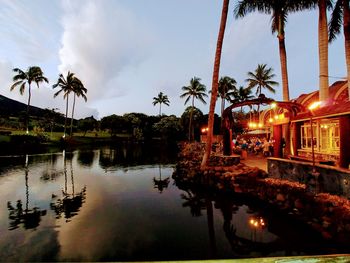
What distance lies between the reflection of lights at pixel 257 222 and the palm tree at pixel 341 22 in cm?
1108

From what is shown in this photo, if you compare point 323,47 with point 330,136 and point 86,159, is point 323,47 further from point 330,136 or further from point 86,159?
point 86,159

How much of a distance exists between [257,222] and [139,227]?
15.3 feet

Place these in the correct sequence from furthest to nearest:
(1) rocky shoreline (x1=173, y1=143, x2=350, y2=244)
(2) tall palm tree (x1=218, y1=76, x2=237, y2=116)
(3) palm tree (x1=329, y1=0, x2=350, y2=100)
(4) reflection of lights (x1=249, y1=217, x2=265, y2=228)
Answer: (2) tall palm tree (x1=218, y1=76, x2=237, y2=116) < (3) palm tree (x1=329, y1=0, x2=350, y2=100) < (4) reflection of lights (x1=249, y1=217, x2=265, y2=228) < (1) rocky shoreline (x1=173, y1=143, x2=350, y2=244)

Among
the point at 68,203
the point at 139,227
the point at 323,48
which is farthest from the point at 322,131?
the point at 68,203

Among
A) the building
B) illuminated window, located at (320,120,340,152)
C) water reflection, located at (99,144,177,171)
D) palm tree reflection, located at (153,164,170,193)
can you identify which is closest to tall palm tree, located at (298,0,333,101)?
the building

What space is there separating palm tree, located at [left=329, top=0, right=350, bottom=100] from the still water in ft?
37.7

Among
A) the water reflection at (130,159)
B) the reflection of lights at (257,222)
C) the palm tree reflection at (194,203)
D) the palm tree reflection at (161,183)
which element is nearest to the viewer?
the reflection of lights at (257,222)

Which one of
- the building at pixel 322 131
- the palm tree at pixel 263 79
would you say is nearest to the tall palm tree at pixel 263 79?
the palm tree at pixel 263 79

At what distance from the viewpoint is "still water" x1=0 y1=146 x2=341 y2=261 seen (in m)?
6.96

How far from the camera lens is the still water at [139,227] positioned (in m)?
6.96

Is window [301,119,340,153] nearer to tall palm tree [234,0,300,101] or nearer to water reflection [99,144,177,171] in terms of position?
tall palm tree [234,0,300,101]

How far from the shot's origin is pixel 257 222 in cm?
897

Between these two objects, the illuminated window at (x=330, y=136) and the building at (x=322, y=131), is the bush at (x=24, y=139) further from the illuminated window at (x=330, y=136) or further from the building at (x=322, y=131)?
the illuminated window at (x=330, y=136)

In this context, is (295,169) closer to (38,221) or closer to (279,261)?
(279,261)
